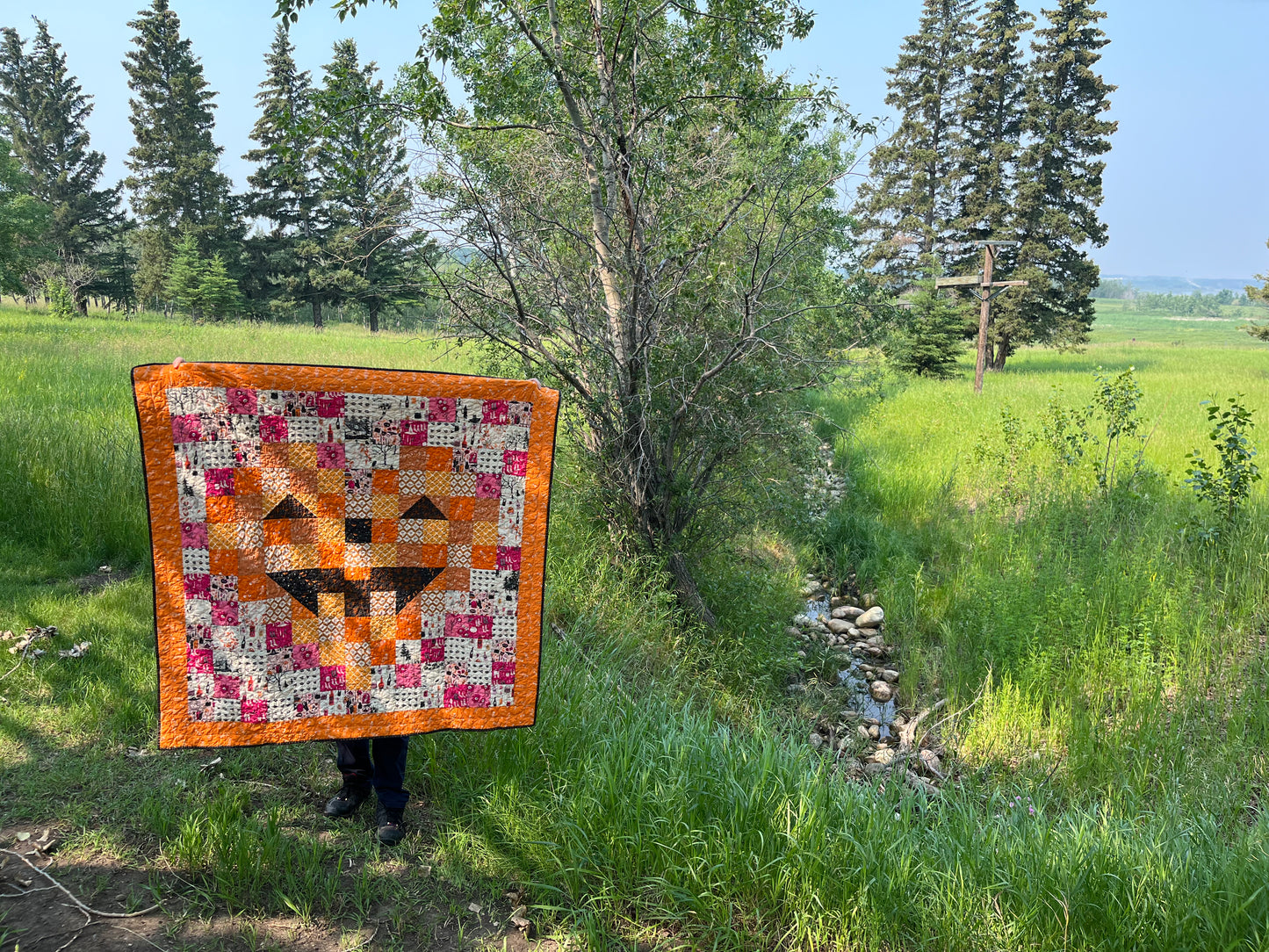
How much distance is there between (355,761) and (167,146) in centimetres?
3469

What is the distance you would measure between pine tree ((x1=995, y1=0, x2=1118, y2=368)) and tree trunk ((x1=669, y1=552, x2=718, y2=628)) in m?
24.3

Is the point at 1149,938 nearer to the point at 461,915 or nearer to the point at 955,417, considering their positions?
the point at 461,915

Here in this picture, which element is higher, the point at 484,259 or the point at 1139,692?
the point at 484,259

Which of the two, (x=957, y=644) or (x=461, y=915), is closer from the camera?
(x=461, y=915)

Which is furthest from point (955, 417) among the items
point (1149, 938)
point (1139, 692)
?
point (1149, 938)

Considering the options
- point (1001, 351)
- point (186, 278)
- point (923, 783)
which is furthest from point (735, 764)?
point (186, 278)

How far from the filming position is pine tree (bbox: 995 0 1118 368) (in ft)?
85.9

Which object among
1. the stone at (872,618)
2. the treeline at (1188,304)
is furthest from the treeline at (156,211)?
the treeline at (1188,304)

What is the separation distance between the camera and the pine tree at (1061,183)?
26.2m

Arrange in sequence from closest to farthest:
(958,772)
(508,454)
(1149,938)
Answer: (1149,938) → (508,454) → (958,772)

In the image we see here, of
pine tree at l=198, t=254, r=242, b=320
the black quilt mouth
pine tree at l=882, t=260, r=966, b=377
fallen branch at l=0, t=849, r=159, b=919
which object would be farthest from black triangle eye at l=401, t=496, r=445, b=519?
pine tree at l=198, t=254, r=242, b=320

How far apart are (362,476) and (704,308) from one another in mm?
3340

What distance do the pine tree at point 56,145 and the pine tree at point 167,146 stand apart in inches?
123

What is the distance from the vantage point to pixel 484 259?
5.56 m
